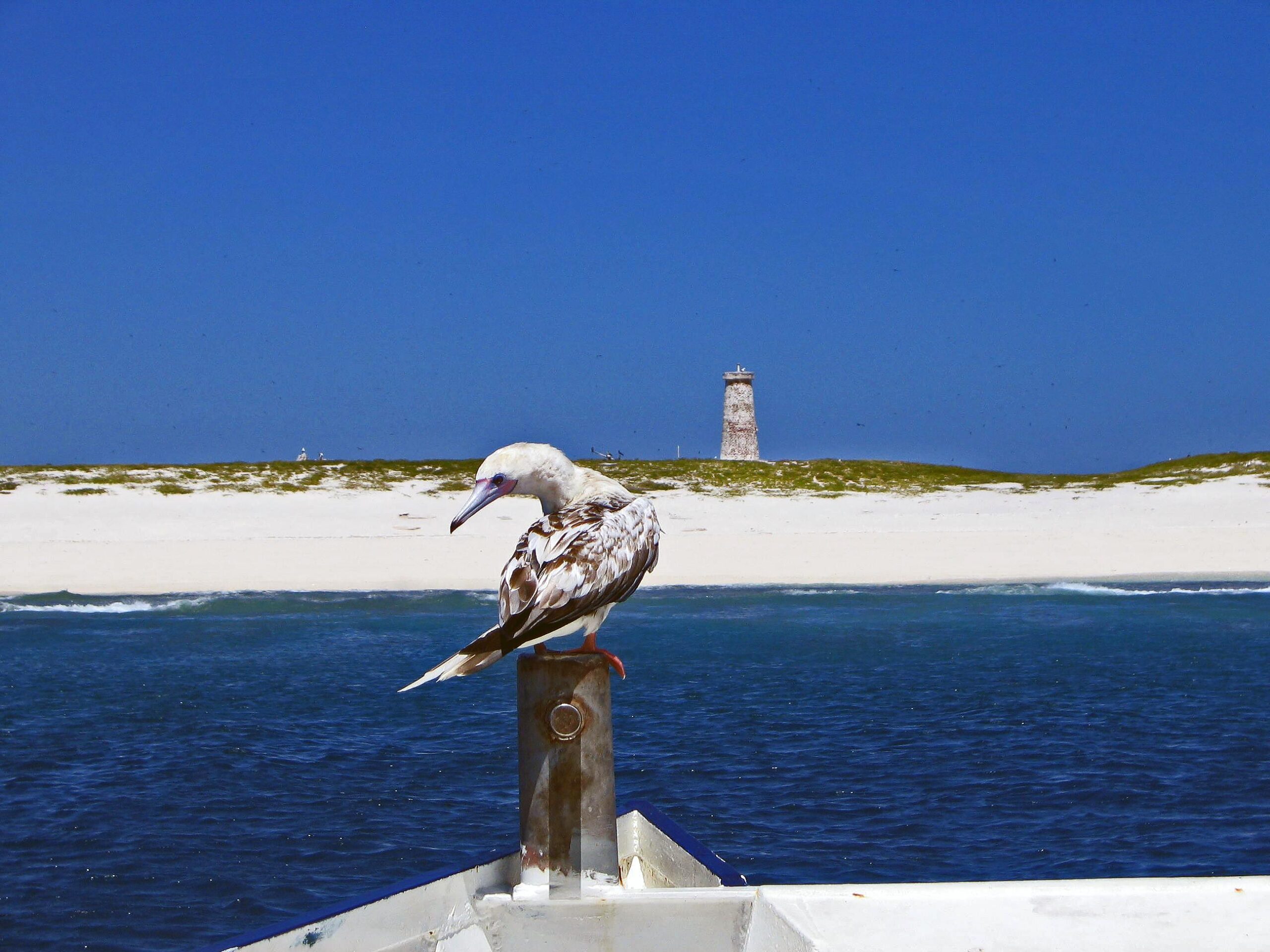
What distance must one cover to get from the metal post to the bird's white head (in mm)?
713

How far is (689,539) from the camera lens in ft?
117

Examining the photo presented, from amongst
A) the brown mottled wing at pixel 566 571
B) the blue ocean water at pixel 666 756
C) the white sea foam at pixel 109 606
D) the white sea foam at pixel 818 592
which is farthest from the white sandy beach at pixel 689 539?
the brown mottled wing at pixel 566 571

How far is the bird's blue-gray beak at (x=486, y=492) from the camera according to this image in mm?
5160

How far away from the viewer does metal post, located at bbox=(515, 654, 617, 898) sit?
516 centimetres

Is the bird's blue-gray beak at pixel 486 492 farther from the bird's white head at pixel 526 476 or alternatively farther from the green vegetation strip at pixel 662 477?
the green vegetation strip at pixel 662 477

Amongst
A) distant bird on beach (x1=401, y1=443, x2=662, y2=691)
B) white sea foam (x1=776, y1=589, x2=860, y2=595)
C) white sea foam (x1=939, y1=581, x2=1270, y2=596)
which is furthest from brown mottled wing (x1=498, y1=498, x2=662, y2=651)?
white sea foam (x1=939, y1=581, x2=1270, y2=596)

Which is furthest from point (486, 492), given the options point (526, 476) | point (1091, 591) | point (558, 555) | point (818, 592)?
point (1091, 591)

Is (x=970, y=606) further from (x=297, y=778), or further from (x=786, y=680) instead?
(x=297, y=778)

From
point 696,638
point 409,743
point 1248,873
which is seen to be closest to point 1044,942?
point 1248,873

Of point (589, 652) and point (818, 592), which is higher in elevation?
point (589, 652)

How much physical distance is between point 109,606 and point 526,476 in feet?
78.0

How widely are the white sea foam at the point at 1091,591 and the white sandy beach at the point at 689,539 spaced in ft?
3.52

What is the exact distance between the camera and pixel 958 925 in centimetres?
426

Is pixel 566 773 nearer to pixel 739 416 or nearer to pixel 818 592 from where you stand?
pixel 818 592
